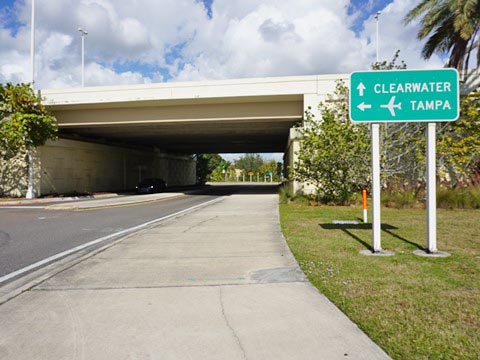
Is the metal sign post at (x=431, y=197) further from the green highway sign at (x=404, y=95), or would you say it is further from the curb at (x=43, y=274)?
the curb at (x=43, y=274)

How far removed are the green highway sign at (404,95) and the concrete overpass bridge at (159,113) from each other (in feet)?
40.0

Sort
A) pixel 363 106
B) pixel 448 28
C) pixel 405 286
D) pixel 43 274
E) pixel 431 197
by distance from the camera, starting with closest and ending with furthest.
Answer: pixel 405 286
pixel 43 274
pixel 431 197
pixel 363 106
pixel 448 28

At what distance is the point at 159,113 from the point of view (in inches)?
917

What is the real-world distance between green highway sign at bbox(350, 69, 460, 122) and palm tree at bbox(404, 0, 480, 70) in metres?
14.0

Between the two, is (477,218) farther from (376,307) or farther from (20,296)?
(20,296)

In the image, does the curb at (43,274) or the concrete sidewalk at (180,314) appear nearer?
the concrete sidewalk at (180,314)

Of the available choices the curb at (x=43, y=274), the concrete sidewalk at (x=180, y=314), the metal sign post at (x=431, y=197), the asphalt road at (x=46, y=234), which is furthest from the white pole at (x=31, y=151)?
the metal sign post at (x=431, y=197)

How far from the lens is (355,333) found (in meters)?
3.29

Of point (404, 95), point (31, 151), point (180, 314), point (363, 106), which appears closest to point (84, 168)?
point (31, 151)

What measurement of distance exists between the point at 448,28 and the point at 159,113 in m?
18.3

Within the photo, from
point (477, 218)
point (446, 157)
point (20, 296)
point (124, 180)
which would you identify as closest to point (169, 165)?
point (124, 180)

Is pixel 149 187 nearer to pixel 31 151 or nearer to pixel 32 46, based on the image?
pixel 31 151

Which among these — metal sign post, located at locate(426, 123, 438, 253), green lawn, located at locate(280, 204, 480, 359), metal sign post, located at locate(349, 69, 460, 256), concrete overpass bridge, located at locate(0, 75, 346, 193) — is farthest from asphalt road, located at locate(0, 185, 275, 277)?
concrete overpass bridge, located at locate(0, 75, 346, 193)

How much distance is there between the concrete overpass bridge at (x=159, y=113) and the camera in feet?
67.8
